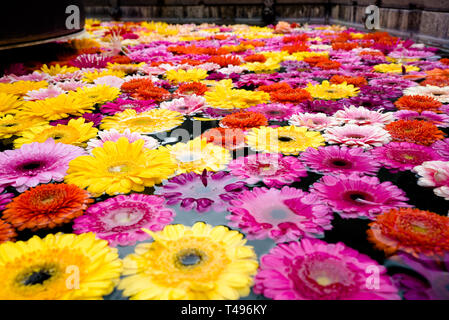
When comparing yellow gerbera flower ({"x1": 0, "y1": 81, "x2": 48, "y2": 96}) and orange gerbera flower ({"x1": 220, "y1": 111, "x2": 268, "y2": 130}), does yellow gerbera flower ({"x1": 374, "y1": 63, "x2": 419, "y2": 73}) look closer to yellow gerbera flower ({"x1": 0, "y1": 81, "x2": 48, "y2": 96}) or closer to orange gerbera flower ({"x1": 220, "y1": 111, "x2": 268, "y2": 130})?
orange gerbera flower ({"x1": 220, "y1": 111, "x2": 268, "y2": 130})

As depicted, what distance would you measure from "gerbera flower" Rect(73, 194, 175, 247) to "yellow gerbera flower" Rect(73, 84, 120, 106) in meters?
1.25

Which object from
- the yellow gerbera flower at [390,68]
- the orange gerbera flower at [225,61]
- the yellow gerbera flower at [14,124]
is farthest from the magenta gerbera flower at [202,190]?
the yellow gerbera flower at [390,68]

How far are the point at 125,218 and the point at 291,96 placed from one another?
1.43 meters

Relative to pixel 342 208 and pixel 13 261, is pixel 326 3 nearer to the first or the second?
pixel 342 208

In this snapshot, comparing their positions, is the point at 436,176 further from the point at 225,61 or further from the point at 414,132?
the point at 225,61

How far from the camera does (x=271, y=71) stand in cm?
→ 304

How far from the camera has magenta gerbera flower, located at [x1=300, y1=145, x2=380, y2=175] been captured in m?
1.29

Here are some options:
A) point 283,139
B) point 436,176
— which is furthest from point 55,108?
point 436,176

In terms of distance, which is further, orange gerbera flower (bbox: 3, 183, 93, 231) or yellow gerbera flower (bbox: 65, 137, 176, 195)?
yellow gerbera flower (bbox: 65, 137, 176, 195)

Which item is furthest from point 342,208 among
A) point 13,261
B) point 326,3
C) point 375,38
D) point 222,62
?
point 326,3

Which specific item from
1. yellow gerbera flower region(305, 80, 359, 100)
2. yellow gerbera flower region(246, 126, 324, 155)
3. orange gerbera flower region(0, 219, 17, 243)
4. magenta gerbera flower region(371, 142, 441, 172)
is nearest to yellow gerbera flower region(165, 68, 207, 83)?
yellow gerbera flower region(305, 80, 359, 100)

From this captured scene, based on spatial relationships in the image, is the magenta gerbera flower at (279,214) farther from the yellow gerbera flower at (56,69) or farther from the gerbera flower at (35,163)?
the yellow gerbera flower at (56,69)
